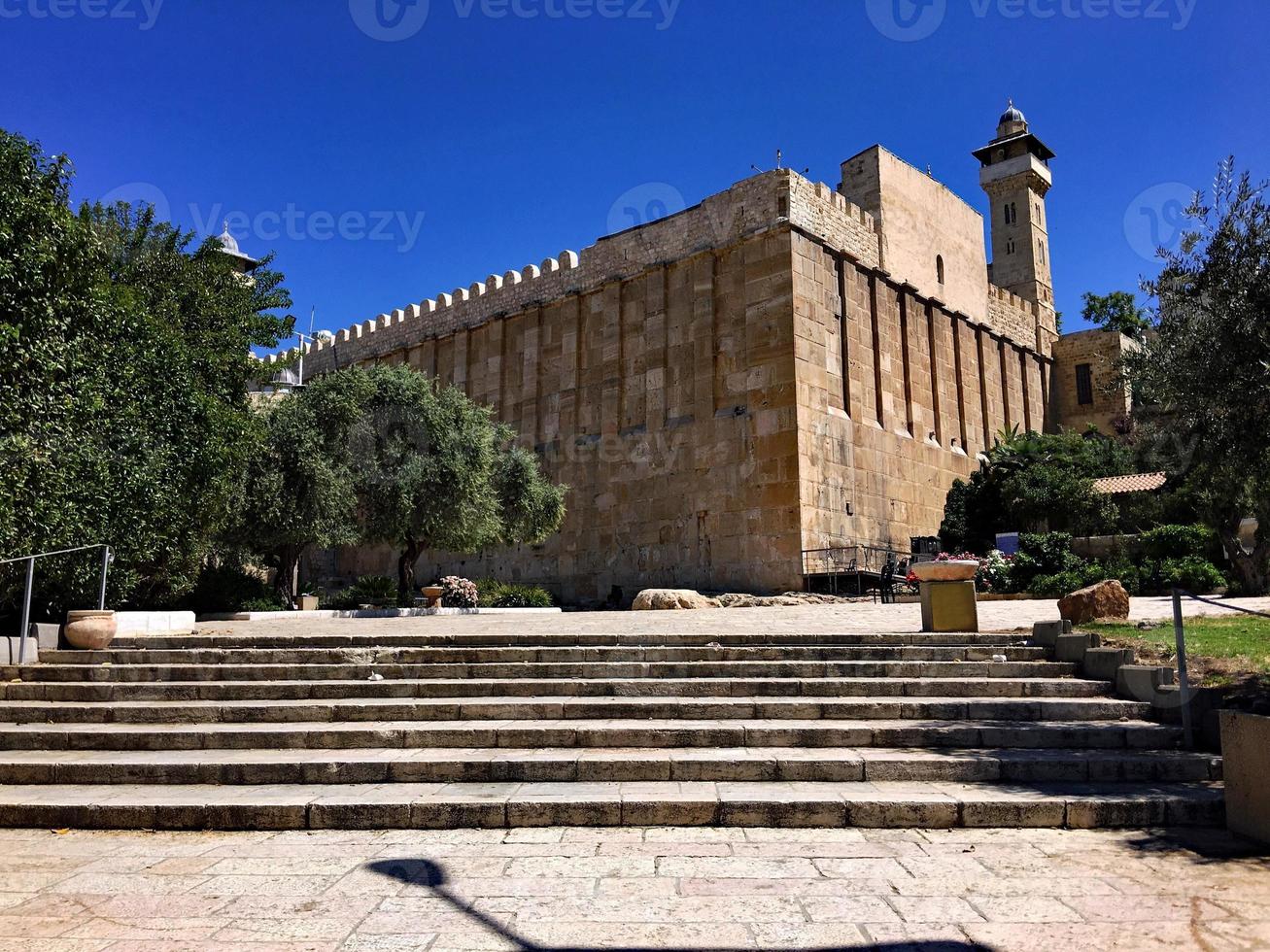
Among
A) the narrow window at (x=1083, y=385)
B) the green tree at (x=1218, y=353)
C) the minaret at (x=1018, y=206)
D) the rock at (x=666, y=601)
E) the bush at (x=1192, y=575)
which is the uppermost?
the minaret at (x=1018, y=206)

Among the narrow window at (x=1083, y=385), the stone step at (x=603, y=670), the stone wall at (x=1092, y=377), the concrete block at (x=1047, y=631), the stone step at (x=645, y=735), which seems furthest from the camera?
the narrow window at (x=1083, y=385)

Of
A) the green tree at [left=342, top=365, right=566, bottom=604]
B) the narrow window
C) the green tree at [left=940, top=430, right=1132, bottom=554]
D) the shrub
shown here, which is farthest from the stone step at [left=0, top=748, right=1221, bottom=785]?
the narrow window

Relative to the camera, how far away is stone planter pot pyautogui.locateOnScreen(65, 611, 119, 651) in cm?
917

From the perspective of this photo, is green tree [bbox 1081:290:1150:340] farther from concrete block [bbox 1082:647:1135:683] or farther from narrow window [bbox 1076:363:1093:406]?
concrete block [bbox 1082:647:1135:683]

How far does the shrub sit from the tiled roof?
50.0 feet

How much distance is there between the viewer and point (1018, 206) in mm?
32812

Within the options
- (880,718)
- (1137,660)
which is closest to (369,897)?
(880,718)

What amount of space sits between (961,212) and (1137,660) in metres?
22.1

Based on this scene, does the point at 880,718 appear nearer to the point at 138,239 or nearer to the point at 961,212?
the point at 138,239

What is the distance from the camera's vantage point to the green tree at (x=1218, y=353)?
689cm

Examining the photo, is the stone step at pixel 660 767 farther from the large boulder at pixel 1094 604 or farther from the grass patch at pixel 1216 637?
the large boulder at pixel 1094 604

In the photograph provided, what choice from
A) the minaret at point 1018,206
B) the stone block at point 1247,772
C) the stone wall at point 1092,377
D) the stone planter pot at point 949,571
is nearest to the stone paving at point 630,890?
the stone block at point 1247,772

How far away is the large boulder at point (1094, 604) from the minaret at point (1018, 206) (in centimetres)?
2411

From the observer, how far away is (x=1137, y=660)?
771cm
